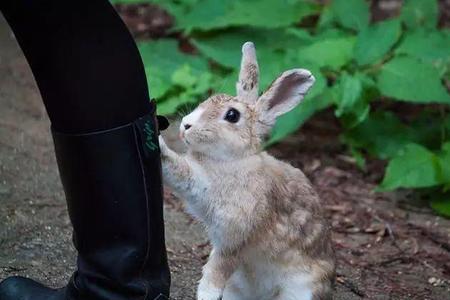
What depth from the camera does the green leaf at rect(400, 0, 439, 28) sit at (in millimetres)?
5512

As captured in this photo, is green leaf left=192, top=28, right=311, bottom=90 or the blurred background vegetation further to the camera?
green leaf left=192, top=28, right=311, bottom=90

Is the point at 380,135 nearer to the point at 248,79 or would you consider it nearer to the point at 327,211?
the point at 327,211

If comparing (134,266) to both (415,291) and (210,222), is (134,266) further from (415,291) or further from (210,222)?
(415,291)

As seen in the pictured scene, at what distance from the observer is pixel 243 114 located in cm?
320

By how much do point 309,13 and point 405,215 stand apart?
1460 mm

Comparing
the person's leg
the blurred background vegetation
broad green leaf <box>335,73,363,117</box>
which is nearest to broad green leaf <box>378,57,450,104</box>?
the blurred background vegetation

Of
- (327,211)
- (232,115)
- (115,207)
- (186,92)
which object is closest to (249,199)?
(232,115)

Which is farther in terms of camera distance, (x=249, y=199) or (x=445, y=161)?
(x=445, y=161)

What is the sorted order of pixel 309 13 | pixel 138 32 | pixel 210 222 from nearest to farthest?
pixel 210 222, pixel 309 13, pixel 138 32

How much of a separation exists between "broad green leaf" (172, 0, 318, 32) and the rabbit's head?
2.24 m

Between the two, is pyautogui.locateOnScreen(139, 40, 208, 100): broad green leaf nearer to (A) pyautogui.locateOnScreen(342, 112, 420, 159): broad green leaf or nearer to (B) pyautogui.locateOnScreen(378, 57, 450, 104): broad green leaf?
(A) pyautogui.locateOnScreen(342, 112, 420, 159): broad green leaf

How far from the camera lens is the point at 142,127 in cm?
285

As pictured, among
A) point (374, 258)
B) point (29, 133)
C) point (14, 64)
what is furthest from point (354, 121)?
point (14, 64)

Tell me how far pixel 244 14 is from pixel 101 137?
2.95 metres
